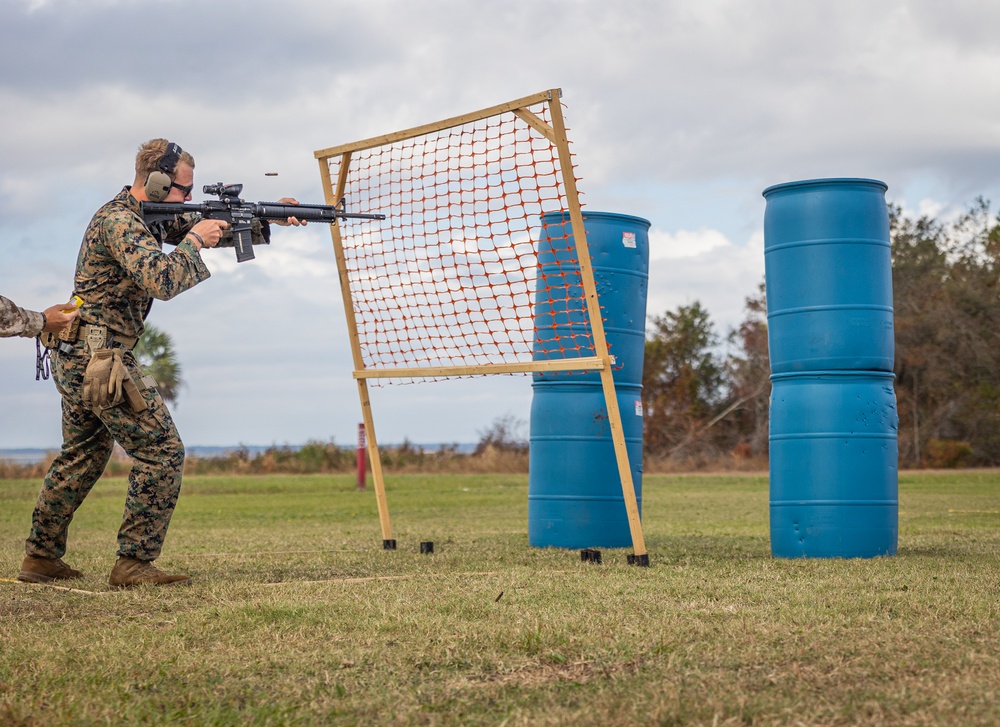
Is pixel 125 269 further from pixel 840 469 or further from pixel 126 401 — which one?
pixel 840 469

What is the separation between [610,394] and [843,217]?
1970 mm

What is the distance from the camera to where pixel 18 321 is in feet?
19.4

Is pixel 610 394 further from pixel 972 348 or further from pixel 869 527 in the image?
pixel 972 348

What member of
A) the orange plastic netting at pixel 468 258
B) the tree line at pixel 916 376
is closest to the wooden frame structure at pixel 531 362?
the orange plastic netting at pixel 468 258

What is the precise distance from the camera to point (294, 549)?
29.1 feet

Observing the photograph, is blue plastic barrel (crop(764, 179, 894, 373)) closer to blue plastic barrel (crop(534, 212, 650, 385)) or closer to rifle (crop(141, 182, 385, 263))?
blue plastic barrel (crop(534, 212, 650, 385))

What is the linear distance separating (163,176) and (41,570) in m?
2.33

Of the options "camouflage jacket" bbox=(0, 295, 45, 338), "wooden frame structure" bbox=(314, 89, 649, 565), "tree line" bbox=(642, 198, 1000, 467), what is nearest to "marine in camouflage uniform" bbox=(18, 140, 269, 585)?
"camouflage jacket" bbox=(0, 295, 45, 338)

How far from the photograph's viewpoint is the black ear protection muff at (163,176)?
259 inches

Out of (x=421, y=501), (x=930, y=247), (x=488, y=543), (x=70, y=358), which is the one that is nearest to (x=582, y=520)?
(x=488, y=543)

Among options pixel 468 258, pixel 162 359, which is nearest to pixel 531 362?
pixel 468 258

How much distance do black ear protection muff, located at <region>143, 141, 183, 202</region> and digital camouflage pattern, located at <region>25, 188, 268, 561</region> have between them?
0.37 feet

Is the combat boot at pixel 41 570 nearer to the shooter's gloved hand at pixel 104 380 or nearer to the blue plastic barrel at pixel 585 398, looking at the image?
the shooter's gloved hand at pixel 104 380

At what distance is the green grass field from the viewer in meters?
3.48
